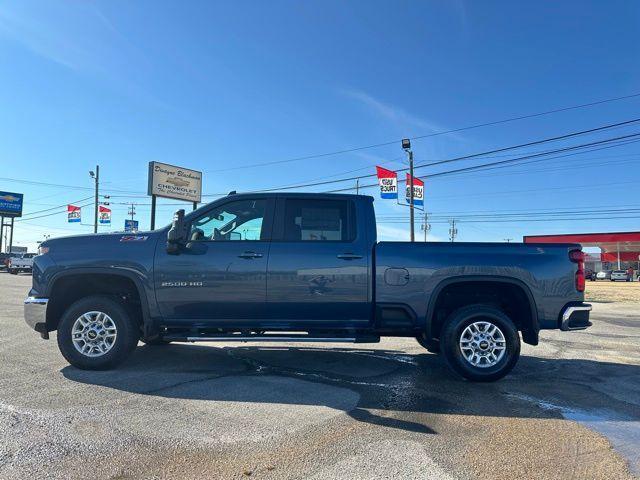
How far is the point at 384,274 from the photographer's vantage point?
5508mm

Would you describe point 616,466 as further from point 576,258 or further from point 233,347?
point 233,347

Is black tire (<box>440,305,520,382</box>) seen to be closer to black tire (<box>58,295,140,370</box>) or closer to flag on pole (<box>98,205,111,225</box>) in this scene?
black tire (<box>58,295,140,370</box>)

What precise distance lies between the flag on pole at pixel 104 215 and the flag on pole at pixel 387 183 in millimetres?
31701

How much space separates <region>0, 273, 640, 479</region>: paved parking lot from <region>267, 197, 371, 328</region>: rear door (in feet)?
2.35

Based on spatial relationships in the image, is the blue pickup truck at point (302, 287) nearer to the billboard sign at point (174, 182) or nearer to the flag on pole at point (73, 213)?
the billboard sign at point (174, 182)

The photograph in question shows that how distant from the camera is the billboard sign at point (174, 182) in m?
31.1

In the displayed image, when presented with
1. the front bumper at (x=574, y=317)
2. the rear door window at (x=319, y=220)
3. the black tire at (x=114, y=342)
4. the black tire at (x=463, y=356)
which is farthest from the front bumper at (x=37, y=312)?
the front bumper at (x=574, y=317)

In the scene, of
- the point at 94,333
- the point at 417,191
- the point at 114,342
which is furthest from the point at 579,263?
the point at 417,191

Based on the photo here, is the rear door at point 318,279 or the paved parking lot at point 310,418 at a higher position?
the rear door at point 318,279

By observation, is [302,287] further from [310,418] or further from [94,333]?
[94,333]

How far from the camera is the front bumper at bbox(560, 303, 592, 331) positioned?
5422 millimetres

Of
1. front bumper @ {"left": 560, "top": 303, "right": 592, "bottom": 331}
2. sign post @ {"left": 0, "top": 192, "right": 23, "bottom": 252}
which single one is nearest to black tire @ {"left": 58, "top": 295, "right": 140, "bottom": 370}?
front bumper @ {"left": 560, "top": 303, "right": 592, "bottom": 331}

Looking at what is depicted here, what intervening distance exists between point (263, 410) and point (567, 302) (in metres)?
3.59

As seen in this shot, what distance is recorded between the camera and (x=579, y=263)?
556cm
